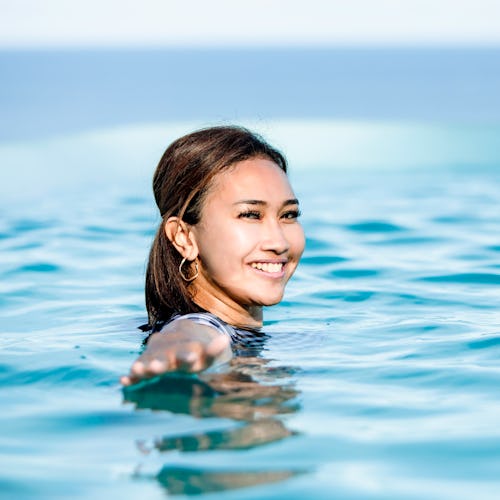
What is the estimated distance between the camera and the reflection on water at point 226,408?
222 cm

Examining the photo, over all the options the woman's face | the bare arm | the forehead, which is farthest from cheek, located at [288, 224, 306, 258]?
the bare arm

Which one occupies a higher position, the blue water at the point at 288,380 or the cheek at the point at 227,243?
the cheek at the point at 227,243

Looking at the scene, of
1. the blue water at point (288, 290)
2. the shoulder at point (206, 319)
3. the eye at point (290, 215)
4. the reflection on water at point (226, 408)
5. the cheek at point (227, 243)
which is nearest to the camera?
the reflection on water at point (226, 408)

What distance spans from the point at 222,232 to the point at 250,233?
91mm

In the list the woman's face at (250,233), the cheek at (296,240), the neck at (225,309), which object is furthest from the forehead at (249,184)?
the neck at (225,309)

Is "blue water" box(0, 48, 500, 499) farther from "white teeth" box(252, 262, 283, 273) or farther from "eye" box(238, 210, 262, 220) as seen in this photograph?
"eye" box(238, 210, 262, 220)

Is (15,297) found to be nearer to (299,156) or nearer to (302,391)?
(302,391)

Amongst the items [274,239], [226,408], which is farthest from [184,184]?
[226,408]

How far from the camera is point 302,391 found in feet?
9.66

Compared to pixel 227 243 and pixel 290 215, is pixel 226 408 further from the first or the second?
pixel 290 215

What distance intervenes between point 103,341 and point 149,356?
1160mm

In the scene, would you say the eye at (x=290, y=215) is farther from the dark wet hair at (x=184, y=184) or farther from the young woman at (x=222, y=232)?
the dark wet hair at (x=184, y=184)

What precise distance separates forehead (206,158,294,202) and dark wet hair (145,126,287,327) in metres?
0.02

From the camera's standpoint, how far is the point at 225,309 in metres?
3.41
